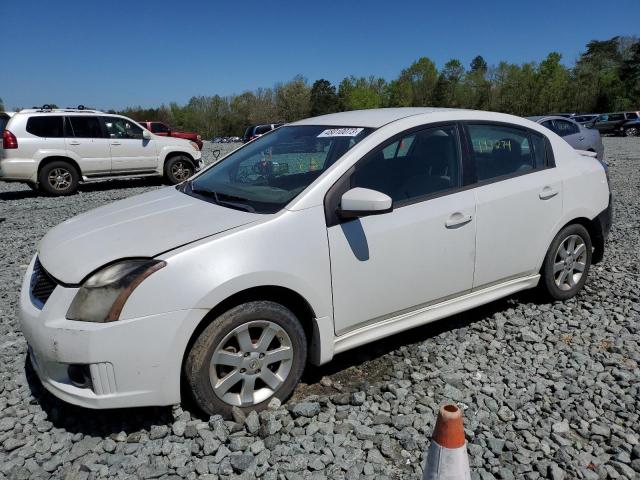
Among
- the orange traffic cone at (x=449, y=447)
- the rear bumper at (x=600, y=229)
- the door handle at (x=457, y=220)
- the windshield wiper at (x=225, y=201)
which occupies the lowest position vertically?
the rear bumper at (x=600, y=229)

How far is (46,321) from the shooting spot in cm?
252

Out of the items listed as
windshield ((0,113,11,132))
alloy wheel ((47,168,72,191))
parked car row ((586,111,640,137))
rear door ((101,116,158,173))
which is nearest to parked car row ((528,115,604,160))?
rear door ((101,116,158,173))

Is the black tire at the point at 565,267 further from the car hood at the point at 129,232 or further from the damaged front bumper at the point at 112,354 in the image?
the damaged front bumper at the point at 112,354

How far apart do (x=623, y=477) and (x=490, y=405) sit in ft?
2.42

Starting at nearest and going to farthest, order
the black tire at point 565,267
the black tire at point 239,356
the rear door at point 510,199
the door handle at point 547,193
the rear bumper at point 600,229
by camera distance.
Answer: the black tire at point 239,356
the rear door at point 510,199
the door handle at point 547,193
the black tire at point 565,267
the rear bumper at point 600,229

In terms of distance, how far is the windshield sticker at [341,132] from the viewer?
11.0 feet

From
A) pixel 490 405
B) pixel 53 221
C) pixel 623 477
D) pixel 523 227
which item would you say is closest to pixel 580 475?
pixel 623 477

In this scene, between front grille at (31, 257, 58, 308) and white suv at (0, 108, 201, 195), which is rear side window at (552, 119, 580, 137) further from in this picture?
front grille at (31, 257, 58, 308)

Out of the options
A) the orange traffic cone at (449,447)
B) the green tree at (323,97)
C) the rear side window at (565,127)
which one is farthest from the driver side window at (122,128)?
the green tree at (323,97)

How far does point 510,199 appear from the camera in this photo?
3684mm

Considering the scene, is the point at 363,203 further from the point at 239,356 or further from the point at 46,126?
the point at 46,126

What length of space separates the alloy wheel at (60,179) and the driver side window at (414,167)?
1023cm

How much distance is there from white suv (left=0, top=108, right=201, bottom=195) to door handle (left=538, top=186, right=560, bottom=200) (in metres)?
10.6

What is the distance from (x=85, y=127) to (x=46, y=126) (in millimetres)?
811
